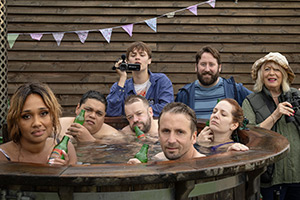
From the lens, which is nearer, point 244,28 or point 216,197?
point 216,197

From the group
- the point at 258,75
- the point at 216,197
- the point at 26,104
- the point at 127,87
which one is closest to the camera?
the point at 216,197

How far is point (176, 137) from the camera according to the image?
2.30 m

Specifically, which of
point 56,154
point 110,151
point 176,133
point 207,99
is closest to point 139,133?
point 110,151

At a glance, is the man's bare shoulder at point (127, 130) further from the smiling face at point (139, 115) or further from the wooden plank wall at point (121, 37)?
the wooden plank wall at point (121, 37)

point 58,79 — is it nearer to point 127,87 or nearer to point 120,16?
point 120,16

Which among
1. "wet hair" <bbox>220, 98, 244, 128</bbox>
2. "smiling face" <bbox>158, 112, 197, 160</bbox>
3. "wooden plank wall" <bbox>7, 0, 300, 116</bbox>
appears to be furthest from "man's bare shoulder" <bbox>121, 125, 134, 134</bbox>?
"wooden plank wall" <bbox>7, 0, 300, 116</bbox>

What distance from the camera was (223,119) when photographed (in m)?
2.96

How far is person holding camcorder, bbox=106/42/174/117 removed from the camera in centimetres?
417

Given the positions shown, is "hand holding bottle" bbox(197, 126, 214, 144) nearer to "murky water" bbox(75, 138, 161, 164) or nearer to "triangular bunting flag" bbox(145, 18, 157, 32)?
"murky water" bbox(75, 138, 161, 164)

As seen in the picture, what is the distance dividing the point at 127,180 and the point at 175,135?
29.2 inches

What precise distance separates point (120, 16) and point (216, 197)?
5568 millimetres

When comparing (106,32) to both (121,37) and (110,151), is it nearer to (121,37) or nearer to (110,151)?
(121,37)

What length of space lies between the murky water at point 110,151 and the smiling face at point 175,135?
81 centimetres

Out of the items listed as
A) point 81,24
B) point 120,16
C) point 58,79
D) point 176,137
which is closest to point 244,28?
Answer: point 120,16
